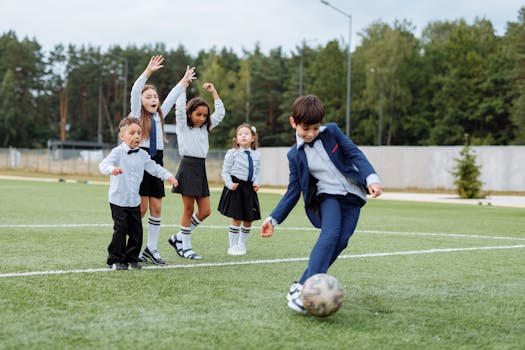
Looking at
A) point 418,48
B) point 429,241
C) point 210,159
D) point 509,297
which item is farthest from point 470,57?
point 509,297

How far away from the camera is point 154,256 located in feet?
24.3

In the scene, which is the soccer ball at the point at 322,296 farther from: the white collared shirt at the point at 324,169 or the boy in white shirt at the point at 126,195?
the boy in white shirt at the point at 126,195

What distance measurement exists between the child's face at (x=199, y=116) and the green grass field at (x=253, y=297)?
1540 millimetres

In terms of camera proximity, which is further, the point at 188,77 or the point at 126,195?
the point at 188,77

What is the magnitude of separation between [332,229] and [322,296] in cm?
65

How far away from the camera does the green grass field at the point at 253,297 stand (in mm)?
4086

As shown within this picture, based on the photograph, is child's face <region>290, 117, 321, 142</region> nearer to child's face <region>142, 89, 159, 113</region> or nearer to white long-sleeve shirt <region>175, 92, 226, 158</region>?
child's face <region>142, 89, 159, 113</region>

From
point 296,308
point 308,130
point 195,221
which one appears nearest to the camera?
point 296,308

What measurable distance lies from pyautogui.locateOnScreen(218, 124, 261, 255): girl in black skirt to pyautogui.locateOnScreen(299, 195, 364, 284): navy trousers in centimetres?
333

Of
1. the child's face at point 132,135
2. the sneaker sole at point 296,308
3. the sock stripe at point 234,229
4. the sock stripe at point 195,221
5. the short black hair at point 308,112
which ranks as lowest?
the sneaker sole at point 296,308

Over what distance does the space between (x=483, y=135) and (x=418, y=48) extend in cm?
1712

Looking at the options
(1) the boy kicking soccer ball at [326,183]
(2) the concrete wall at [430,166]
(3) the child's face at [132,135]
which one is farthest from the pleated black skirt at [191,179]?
(2) the concrete wall at [430,166]

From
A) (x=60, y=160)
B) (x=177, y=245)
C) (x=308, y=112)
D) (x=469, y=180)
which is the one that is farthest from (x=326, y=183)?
(x=60, y=160)

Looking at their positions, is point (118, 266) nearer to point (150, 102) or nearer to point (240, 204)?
point (150, 102)
